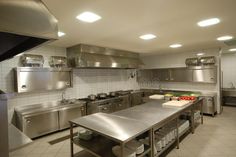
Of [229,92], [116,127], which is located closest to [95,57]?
[116,127]

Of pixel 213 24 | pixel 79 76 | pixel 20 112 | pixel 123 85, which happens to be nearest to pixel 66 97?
pixel 79 76

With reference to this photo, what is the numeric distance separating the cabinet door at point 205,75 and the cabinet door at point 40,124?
4.63m

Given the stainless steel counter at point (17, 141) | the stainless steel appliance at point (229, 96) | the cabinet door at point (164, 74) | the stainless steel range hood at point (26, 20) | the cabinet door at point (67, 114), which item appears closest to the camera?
the stainless steel range hood at point (26, 20)

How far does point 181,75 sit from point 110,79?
8.82ft

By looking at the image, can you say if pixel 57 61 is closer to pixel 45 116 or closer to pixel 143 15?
pixel 45 116

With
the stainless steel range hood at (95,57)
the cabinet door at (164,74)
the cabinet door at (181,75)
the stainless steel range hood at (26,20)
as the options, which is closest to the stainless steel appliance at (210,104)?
the cabinet door at (181,75)

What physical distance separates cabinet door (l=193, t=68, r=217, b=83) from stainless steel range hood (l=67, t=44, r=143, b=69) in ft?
7.81

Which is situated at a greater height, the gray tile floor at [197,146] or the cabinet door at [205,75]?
the cabinet door at [205,75]

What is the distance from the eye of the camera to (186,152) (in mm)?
2578

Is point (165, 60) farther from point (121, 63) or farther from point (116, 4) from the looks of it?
point (116, 4)

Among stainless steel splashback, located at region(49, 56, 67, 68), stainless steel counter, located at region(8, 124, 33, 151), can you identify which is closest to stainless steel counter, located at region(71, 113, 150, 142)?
stainless steel counter, located at region(8, 124, 33, 151)

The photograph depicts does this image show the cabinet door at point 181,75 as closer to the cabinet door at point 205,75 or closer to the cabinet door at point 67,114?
the cabinet door at point 205,75

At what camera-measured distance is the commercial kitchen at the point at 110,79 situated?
135cm

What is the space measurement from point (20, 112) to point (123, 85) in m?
3.69
